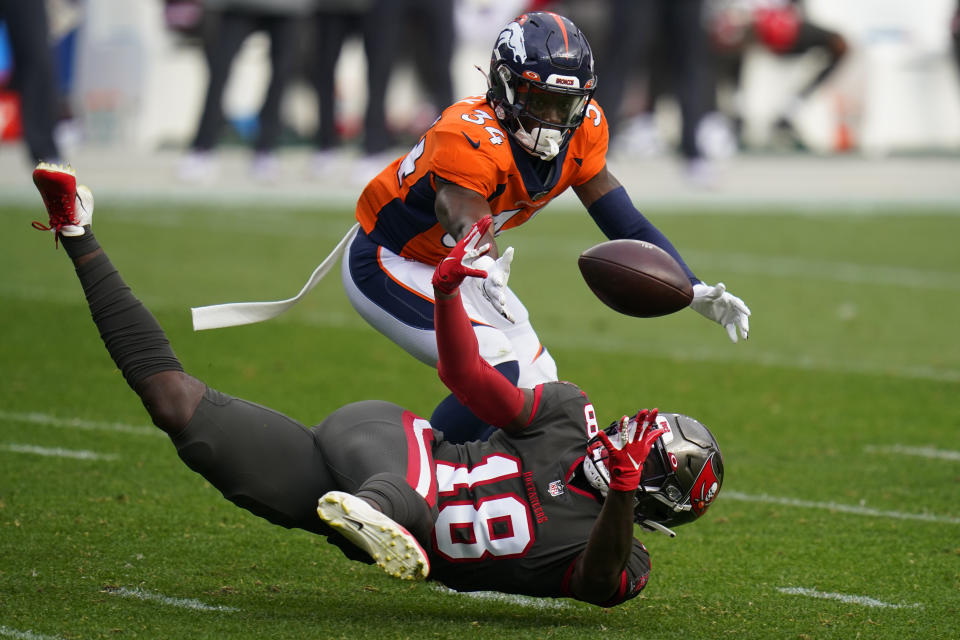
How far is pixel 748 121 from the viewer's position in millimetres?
19219

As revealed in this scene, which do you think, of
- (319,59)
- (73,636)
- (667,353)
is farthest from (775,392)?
(319,59)

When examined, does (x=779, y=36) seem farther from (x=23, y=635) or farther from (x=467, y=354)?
(x=23, y=635)

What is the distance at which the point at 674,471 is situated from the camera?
350 centimetres

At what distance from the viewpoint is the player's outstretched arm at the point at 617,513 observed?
3.26 meters

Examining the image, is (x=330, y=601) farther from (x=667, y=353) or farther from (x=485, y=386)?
(x=667, y=353)

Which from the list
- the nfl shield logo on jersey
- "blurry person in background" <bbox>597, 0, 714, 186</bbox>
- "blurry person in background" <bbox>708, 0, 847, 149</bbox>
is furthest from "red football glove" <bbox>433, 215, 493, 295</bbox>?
"blurry person in background" <bbox>708, 0, 847, 149</bbox>

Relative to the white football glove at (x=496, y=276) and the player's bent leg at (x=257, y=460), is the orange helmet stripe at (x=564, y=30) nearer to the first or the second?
the white football glove at (x=496, y=276)

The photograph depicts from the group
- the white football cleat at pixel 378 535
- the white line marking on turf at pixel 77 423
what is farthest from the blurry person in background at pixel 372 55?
the white football cleat at pixel 378 535

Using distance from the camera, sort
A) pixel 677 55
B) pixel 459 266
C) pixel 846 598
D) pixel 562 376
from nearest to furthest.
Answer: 1. pixel 459 266
2. pixel 846 598
3. pixel 562 376
4. pixel 677 55

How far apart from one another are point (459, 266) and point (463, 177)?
0.70m

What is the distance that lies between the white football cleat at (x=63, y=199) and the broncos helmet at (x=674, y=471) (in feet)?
4.83

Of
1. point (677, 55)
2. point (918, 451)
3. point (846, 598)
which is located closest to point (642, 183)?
point (677, 55)

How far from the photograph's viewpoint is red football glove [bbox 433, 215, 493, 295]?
3418 millimetres

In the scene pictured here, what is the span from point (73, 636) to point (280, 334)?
4.27 m
